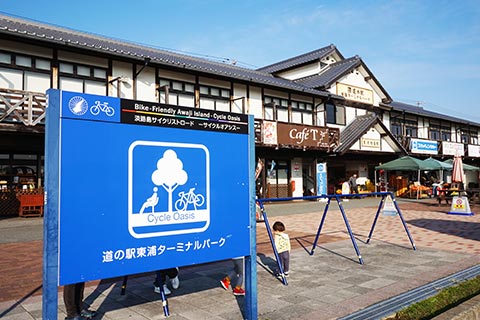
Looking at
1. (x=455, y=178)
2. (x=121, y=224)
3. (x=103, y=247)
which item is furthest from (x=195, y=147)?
(x=455, y=178)

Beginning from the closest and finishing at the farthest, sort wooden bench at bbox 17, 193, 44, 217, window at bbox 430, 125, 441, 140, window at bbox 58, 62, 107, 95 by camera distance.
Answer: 1. wooden bench at bbox 17, 193, 44, 217
2. window at bbox 58, 62, 107, 95
3. window at bbox 430, 125, 441, 140

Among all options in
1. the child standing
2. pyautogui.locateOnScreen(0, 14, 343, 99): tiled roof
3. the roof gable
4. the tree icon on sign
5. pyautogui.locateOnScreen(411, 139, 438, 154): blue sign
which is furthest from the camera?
pyautogui.locateOnScreen(411, 139, 438, 154): blue sign

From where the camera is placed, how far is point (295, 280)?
17.8 ft

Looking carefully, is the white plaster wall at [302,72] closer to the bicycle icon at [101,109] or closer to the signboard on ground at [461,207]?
the signboard on ground at [461,207]

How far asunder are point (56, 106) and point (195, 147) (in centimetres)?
133

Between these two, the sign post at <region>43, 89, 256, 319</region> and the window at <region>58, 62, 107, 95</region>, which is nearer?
the sign post at <region>43, 89, 256, 319</region>

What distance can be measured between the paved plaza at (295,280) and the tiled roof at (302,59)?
18.3m

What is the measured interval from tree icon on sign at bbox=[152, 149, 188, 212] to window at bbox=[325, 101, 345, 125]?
20.7 m

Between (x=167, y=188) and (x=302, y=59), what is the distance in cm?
2474

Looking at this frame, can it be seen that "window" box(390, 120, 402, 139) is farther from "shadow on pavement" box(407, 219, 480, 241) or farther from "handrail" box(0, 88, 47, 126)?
"handrail" box(0, 88, 47, 126)

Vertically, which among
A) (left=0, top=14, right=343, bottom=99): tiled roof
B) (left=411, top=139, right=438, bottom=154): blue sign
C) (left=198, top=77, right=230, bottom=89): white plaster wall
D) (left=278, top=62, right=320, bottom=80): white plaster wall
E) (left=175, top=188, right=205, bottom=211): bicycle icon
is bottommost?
(left=175, top=188, right=205, bottom=211): bicycle icon

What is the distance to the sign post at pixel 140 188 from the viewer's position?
289cm

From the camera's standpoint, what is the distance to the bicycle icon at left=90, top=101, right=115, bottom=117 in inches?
122

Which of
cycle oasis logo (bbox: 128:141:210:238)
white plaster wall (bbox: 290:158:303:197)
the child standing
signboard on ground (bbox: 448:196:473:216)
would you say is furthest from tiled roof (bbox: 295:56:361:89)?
cycle oasis logo (bbox: 128:141:210:238)
